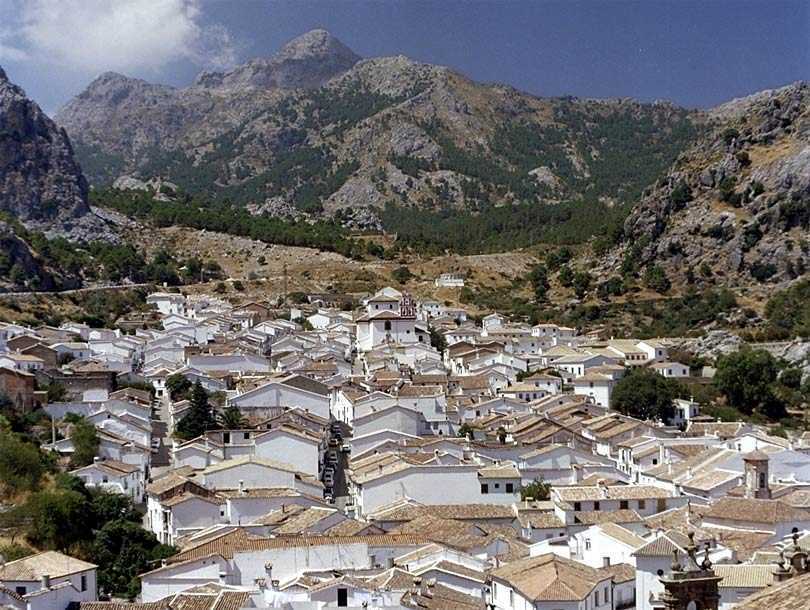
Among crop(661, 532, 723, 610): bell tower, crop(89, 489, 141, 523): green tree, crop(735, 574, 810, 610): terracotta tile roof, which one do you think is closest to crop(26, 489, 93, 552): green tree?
crop(89, 489, 141, 523): green tree

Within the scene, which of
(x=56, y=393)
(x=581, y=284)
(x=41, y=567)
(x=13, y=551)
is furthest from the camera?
(x=581, y=284)

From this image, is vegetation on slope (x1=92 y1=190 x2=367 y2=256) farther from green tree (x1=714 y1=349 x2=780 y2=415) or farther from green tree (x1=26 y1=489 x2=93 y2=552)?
green tree (x1=26 y1=489 x2=93 y2=552)

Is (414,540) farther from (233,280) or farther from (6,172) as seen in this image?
(6,172)

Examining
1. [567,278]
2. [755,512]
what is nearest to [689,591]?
[755,512]

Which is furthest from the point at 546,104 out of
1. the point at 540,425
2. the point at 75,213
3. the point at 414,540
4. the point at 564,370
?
the point at 414,540

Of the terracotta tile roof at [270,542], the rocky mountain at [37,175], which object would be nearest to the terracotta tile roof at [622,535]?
the terracotta tile roof at [270,542]

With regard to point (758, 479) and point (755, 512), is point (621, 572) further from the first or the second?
point (758, 479)
